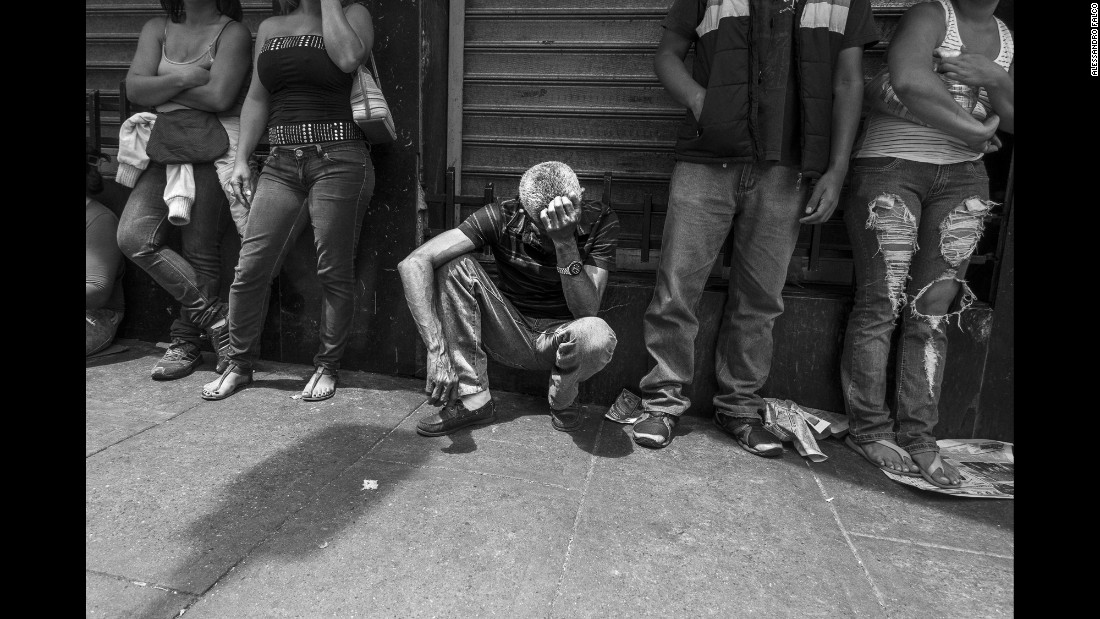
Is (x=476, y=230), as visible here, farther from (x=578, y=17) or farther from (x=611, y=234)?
(x=578, y=17)

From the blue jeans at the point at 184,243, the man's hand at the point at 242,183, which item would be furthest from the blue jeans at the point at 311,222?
the blue jeans at the point at 184,243

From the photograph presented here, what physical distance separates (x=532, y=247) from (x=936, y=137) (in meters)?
1.99

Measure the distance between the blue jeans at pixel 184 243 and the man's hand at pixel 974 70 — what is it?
4030 mm

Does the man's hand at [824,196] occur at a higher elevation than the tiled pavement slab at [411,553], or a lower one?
higher

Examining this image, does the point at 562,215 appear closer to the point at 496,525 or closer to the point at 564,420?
the point at 564,420

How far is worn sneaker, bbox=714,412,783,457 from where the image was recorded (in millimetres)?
3119

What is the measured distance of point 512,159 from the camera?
4.11 metres

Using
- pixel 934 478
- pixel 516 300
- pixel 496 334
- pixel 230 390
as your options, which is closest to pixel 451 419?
pixel 496 334

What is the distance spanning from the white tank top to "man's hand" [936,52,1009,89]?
0.07 meters

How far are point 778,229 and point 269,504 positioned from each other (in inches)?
102

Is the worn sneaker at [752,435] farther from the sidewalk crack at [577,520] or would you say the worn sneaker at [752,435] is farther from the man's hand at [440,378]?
the man's hand at [440,378]

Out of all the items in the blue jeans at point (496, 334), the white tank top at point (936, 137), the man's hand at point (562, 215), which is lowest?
the blue jeans at point (496, 334)

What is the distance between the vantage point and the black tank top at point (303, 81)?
3414 mm

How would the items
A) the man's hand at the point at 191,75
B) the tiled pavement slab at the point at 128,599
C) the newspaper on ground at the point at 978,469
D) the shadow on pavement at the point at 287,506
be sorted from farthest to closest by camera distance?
the man's hand at the point at 191,75, the newspaper on ground at the point at 978,469, the shadow on pavement at the point at 287,506, the tiled pavement slab at the point at 128,599
